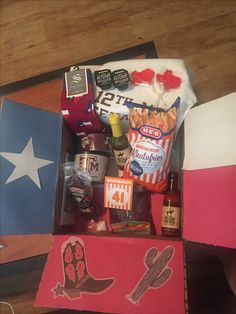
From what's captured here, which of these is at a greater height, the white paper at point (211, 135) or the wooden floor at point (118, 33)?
the wooden floor at point (118, 33)

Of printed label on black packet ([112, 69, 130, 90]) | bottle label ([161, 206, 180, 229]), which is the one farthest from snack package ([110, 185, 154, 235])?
printed label on black packet ([112, 69, 130, 90])

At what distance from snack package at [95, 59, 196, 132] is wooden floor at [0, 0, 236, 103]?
0.45 meters

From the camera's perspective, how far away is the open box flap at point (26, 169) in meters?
0.83

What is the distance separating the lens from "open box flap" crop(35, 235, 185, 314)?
71 cm

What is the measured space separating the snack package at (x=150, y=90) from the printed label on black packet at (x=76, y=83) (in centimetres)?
4

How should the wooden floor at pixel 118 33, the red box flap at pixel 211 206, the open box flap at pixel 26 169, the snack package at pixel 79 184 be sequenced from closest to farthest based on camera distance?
the red box flap at pixel 211 206, the open box flap at pixel 26 169, the snack package at pixel 79 184, the wooden floor at pixel 118 33

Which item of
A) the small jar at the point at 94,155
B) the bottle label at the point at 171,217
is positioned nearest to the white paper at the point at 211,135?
the bottle label at the point at 171,217

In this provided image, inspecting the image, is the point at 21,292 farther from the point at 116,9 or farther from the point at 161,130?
the point at 116,9

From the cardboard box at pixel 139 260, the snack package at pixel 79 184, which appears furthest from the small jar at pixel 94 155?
the cardboard box at pixel 139 260

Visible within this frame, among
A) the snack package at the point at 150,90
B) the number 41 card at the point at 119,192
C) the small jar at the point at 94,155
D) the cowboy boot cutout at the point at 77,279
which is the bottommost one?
the cowboy boot cutout at the point at 77,279

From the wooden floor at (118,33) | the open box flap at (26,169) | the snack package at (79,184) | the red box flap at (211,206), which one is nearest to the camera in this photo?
the red box flap at (211,206)

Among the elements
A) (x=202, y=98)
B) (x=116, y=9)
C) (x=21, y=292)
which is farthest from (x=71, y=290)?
(x=116, y=9)

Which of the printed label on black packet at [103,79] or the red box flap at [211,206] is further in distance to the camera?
the printed label on black packet at [103,79]

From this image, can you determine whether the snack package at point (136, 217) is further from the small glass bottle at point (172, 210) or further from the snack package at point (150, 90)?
the snack package at point (150, 90)
